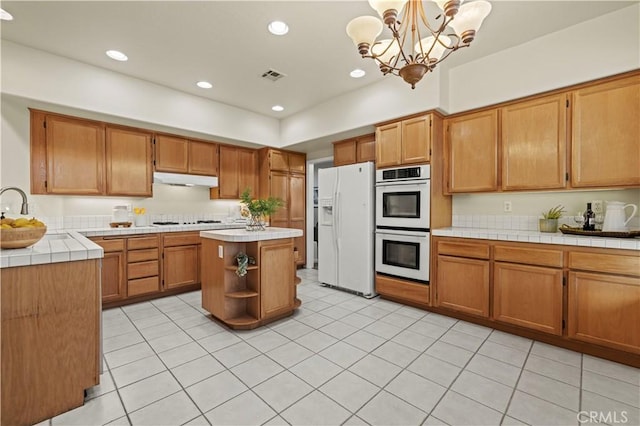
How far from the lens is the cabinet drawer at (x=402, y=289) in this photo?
326 centimetres

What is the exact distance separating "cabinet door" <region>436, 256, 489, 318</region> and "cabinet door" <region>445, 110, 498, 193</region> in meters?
0.88

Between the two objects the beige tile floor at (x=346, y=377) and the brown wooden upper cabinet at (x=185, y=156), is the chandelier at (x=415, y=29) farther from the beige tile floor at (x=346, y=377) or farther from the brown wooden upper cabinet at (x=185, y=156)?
the brown wooden upper cabinet at (x=185, y=156)

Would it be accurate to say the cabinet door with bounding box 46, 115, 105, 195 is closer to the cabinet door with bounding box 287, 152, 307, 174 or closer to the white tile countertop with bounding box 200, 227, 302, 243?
the white tile countertop with bounding box 200, 227, 302, 243

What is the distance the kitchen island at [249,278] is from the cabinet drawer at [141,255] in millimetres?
1092

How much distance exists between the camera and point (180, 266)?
3.92m

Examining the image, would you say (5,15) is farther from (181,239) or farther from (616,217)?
(616,217)

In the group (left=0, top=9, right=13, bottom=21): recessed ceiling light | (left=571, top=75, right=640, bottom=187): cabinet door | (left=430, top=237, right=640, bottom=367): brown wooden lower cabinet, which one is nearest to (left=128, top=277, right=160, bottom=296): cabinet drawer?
(left=0, top=9, right=13, bottom=21): recessed ceiling light

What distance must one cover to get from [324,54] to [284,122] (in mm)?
2225

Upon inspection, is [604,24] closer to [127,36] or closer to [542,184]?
[542,184]

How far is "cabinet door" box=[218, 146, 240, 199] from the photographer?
15.7ft

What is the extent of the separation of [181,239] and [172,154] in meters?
1.31

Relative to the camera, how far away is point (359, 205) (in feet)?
12.5

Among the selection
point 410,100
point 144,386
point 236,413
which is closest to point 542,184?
point 410,100

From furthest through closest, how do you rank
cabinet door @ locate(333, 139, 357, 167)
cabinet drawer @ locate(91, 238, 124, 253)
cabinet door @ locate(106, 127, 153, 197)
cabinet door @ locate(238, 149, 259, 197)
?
1. cabinet door @ locate(238, 149, 259, 197)
2. cabinet door @ locate(333, 139, 357, 167)
3. cabinet door @ locate(106, 127, 153, 197)
4. cabinet drawer @ locate(91, 238, 124, 253)
